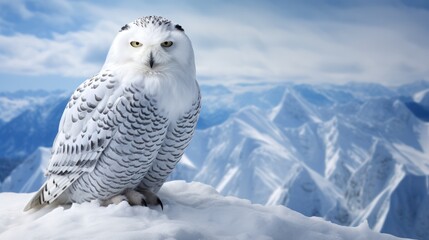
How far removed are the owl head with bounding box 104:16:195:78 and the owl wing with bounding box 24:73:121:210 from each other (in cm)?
11

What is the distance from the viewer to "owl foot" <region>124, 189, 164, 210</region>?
1.92 meters

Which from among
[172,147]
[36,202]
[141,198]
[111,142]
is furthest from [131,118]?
[36,202]

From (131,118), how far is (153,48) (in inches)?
10.6

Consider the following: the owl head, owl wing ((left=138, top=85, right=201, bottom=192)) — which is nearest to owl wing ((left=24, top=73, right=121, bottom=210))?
the owl head

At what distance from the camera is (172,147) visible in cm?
190

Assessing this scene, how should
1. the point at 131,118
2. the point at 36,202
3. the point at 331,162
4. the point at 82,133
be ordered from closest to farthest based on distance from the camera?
the point at 131,118 < the point at 82,133 < the point at 36,202 < the point at 331,162

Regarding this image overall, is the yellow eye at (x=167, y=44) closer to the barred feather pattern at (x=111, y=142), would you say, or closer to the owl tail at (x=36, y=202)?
the barred feather pattern at (x=111, y=142)

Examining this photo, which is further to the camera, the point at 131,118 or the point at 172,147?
the point at 172,147

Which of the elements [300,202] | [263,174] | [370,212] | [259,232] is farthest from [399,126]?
[259,232]

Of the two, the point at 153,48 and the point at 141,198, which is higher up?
the point at 153,48

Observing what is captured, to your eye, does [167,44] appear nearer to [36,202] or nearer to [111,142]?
[111,142]

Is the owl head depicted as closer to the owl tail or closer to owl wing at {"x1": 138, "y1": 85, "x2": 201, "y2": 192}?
owl wing at {"x1": 138, "y1": 85, "x2": 201, "y2": 192}

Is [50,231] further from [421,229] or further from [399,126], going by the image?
[399,126]

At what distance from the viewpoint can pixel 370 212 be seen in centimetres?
1185
